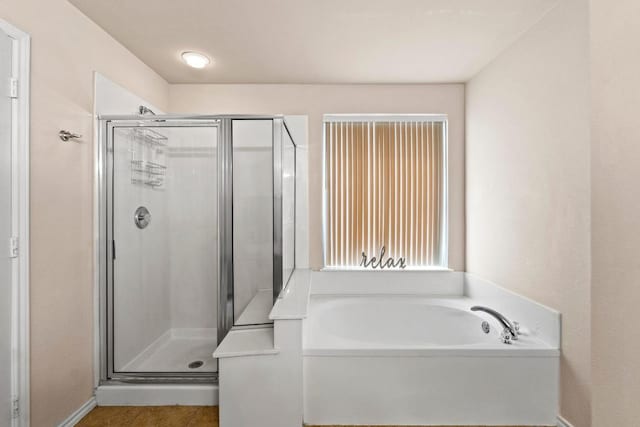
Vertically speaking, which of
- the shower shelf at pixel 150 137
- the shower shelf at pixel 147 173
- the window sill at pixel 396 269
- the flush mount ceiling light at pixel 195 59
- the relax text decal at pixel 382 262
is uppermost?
the flush mount ceiling light at pixel 195 59

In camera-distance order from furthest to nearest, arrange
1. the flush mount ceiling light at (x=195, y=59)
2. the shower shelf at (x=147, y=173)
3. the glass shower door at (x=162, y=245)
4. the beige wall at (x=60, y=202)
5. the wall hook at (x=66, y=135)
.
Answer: the flush mount ceiling light at (x=195, y=59) < the shower shelf at (x=147, y=173) < the glass shower door at (x=162, y=245) < the wall hook at (x=66, y=135) < the beige wall at (x=60, y=202)

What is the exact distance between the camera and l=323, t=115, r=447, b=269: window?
123 inches

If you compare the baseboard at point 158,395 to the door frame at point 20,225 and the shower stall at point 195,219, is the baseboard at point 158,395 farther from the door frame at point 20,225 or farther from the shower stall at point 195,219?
the door frame at point 20,225

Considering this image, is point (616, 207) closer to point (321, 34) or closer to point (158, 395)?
point (321, 34)

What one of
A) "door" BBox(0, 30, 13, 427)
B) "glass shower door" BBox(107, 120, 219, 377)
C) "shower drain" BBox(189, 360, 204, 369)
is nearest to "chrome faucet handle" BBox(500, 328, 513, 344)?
"glass shower door" BBox(107, 120, 219, 377)

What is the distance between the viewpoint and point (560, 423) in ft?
6.36

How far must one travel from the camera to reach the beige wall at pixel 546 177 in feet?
5.85

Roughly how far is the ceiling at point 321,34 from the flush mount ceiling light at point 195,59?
6 centimetres

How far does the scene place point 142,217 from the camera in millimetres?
2484

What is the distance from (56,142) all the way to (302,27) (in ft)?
5.15

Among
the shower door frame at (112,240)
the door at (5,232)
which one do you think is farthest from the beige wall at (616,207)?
the door at (5,232)

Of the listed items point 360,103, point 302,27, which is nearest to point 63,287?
point 302,27

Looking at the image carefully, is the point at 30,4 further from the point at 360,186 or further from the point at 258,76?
the point at 360,186

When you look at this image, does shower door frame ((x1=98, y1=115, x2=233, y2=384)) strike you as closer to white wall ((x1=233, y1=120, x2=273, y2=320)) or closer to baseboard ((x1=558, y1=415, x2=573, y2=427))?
white wall ((x1=233, y1=120, x2=273, y2=320))
